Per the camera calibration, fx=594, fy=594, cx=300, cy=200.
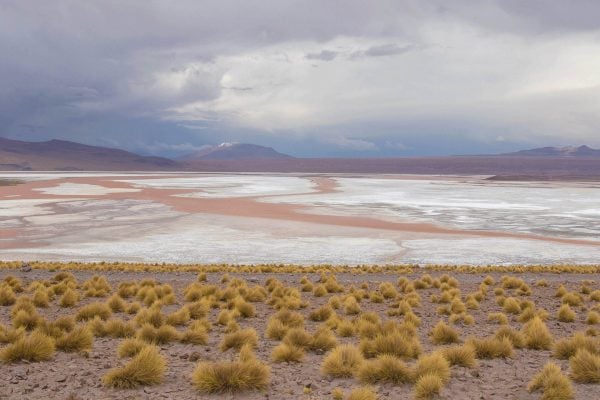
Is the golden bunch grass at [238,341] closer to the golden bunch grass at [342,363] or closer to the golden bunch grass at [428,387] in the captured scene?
the golden bunch grass at [342,363]

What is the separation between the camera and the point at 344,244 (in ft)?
83.0

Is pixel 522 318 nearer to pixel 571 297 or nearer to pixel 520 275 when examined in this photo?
pixel 571 297

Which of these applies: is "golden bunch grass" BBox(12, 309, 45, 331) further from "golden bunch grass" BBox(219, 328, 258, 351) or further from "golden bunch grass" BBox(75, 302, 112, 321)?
"golden bunch grass" BBox(219, 328, 258, 351)

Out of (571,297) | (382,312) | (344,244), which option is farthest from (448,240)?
(382,312)

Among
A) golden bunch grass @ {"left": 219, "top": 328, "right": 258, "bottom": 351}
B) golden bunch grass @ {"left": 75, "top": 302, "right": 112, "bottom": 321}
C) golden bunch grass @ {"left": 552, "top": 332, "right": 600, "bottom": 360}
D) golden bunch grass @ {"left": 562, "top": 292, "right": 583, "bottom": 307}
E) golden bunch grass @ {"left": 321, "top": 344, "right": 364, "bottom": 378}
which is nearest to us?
golden bunch grass @ {"left": 321, "top": 344, "right": 364, "bottom": 378}

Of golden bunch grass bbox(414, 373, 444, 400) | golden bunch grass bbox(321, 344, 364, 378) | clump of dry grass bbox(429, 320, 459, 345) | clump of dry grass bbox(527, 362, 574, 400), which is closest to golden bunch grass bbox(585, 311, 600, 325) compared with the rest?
clump of dry grass bbox(429, 320, 459, 345)

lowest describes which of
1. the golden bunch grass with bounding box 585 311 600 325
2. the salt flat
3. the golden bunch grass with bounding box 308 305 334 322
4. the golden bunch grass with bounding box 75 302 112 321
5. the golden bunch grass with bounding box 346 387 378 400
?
the salt flat

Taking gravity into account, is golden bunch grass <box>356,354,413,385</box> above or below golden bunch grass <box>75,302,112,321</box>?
above

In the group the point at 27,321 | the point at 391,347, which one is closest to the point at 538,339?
the point at 391,347

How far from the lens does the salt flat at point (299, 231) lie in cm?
2239

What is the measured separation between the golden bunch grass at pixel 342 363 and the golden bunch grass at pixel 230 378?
762mm

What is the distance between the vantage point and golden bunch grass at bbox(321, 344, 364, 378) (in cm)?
659

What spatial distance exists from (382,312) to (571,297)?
420 cm

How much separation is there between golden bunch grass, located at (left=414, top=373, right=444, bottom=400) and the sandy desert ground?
50 mm
